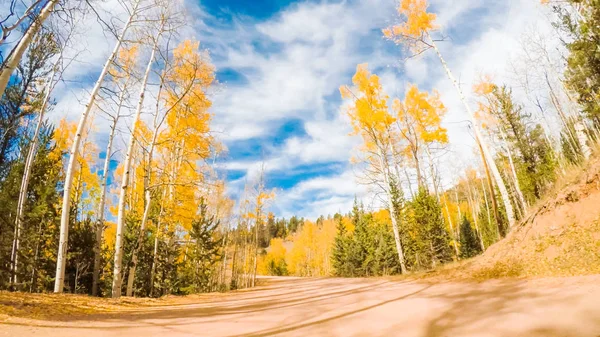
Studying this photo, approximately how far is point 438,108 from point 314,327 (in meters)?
15.9

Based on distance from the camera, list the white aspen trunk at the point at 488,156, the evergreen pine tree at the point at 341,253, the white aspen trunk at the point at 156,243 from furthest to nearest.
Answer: the evergreen pine tree at the point at 341,253 → the white aspen trunk at the point at 156,243 → the white aspen trunk at the point at 488,156

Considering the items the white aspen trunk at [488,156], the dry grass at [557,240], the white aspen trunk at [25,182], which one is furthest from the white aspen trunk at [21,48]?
the white aspen trunk at [488,156]

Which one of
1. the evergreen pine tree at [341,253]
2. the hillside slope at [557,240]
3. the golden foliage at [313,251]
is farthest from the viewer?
the golden foliage at [313,251]

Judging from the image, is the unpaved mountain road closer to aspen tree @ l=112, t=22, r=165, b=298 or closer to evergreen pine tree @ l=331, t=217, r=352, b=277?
aspen tree @ l=112, t=22, r=165, b=298

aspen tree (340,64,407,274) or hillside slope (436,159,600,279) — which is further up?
aspen tree (340,64,407,274)

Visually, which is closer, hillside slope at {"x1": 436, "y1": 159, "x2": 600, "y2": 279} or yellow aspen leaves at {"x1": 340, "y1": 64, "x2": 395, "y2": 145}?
hillside slope at {"x1": 436, "y1": 159, "x2": 600, "y2": 279}

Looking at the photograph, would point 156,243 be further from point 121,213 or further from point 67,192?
point 67,192

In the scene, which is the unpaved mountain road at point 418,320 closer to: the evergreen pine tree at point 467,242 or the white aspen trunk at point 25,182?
the white aspen trunk at point 25,182

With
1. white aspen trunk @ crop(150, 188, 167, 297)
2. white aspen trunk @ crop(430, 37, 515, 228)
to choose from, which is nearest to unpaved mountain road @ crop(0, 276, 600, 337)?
white aspen trunk @ crop(430, 37, 515, 228)

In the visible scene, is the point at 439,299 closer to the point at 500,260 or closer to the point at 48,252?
the point at 500,260

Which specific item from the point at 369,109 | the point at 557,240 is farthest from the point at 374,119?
the point at 557,240

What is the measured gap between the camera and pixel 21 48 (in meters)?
4.19

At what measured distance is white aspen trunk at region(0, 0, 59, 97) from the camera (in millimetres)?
4027

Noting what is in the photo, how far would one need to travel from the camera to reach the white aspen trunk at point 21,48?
159 inches
